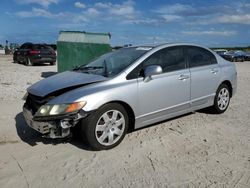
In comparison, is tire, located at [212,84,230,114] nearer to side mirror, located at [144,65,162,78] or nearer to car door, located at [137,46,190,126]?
car door, located at [137,46,190,126]

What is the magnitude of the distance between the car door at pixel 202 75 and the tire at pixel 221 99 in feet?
0.55

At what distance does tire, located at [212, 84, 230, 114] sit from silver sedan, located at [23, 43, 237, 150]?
0.24ft

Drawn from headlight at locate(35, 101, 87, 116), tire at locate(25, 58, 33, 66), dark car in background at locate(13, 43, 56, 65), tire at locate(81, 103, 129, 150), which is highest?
dark car in background at locate(13, 43, 56, 65)

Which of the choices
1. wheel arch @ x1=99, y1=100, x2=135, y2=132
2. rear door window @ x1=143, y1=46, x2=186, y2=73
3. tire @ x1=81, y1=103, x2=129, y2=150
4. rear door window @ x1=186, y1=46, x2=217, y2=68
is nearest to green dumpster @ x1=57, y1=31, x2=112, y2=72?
rear door window @ x1=186, y1=46, x2=217, y2=68

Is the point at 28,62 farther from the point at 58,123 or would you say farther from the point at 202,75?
the point at 58,123

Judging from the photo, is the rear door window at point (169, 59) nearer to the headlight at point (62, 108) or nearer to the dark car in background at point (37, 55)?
the headlight at point (62, 108)

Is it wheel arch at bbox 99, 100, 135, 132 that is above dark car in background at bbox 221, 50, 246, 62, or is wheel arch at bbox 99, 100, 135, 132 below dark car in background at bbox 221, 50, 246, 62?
below

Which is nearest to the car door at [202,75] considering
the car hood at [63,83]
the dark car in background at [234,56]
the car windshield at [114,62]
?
the car windshield at [114,62]

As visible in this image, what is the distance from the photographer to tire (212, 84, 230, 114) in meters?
6.59

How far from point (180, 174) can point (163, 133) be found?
1.61 meters

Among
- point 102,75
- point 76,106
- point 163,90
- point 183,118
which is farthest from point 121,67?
point 183,118

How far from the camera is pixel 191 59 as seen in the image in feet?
19.9

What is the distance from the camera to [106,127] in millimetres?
4648

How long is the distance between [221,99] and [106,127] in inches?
124
